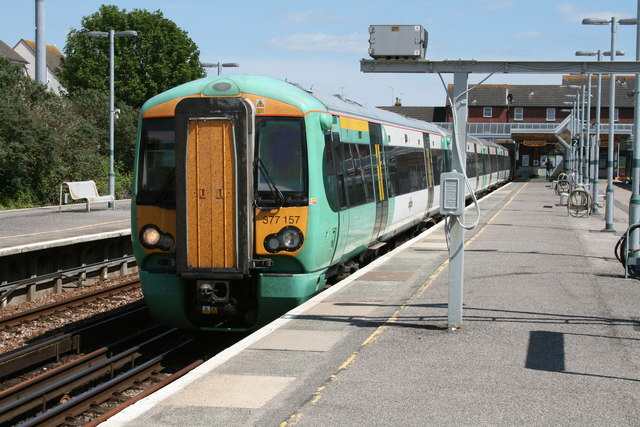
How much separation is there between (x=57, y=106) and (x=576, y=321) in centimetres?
2873

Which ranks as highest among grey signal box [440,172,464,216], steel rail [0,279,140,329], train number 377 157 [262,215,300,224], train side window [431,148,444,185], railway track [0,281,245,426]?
train side window [431,148,444,185]

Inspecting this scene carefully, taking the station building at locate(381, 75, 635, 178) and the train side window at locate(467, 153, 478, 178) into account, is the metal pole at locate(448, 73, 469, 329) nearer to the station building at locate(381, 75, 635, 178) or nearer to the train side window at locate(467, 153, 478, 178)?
the train side window at locate(467, 153, 478, 178)

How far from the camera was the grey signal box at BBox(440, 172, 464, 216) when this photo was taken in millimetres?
8766

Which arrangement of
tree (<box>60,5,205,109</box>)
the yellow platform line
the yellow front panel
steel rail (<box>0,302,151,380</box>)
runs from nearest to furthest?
1. the yellow platform line
2. the yellow front panel
3. steel rail (<box>0,302,151,380</box>)
4. tree (<box>60,5,205,109</box>)

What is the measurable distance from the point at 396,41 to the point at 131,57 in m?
46.3

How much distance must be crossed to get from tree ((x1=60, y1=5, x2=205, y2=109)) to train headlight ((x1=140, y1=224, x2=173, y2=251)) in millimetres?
43265

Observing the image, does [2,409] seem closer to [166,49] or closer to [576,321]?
[576,321]

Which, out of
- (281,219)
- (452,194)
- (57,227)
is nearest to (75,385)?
(281,219)

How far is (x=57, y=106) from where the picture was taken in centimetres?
3384

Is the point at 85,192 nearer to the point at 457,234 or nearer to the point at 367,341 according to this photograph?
the point at 457,234

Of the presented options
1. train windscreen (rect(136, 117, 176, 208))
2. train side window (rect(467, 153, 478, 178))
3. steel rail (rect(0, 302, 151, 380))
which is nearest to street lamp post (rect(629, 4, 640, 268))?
train windscreen (rect(136, 117, 176, 208))

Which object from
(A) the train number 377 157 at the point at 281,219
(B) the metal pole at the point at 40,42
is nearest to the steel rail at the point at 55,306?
(A) the train number 377 157 at the point at 281,219

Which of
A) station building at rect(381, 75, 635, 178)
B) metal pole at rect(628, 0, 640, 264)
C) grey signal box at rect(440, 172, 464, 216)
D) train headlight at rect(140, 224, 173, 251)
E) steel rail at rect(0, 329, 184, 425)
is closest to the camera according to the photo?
steel rail at rect(0, 329, 184, 425)

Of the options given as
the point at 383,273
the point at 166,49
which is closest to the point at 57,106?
the point at 166,49
